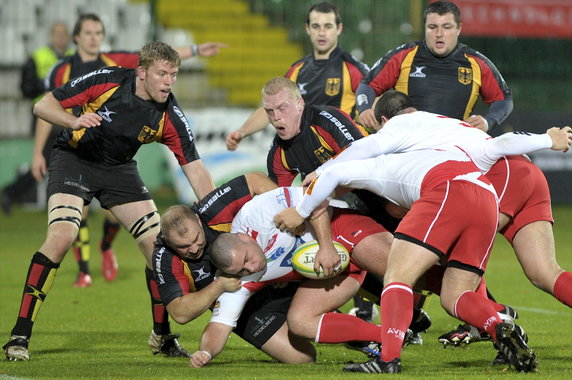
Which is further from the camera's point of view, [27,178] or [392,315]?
[27,178]

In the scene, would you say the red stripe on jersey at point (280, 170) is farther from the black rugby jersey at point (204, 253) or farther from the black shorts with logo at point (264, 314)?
the black shorts with logo at point (264, 314)

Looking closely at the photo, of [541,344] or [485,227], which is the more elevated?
[485,227]

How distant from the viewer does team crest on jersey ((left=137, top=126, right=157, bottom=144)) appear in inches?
261

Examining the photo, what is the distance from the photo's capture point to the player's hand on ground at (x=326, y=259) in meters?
5.59

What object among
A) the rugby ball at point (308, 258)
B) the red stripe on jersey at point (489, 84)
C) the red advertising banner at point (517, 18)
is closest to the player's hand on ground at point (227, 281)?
the rugby ball at point (308, 258)

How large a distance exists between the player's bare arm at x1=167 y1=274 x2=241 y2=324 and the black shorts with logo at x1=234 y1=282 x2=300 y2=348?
46 cm

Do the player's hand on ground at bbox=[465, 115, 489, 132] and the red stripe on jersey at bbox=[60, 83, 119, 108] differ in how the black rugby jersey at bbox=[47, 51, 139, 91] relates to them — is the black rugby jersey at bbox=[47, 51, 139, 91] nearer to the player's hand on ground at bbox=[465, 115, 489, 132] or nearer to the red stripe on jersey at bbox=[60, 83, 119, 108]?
the red stripe on jersey at bbox=[60, 83, 119, 108]

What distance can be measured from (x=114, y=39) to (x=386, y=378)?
14172 mm

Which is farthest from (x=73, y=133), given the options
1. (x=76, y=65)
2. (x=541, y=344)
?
(x=541, y=344)

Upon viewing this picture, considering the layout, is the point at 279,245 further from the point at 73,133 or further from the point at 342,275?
the point at 73,133

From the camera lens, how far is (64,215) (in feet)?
21.2

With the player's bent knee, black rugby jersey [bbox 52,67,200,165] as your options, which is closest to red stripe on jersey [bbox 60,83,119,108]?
black rugby jersey [bbox 52,67,200,165]

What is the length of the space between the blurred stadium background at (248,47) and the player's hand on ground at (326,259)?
32.7 ft

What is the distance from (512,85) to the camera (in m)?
19.5
